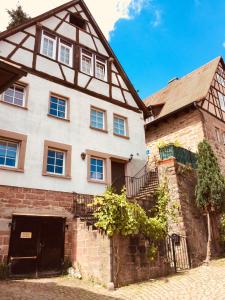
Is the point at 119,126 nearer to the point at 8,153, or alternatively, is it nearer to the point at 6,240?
the point at 8,153

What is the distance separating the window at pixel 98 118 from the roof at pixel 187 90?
611cm

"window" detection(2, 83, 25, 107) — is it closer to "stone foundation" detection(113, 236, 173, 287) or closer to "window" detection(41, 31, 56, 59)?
"window" detection(41, 31, 56, 59)

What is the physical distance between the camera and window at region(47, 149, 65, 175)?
37.2ft

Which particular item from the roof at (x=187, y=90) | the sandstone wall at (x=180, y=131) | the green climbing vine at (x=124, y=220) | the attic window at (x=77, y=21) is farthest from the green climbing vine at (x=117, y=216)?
the attic window at (x=77, y=21)

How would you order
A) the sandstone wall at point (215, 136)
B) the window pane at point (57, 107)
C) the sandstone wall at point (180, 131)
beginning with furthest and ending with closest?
the sandstone wall at point (215, 136), the sandstone wall at point (180, 131), the window pane at point (57, 107)

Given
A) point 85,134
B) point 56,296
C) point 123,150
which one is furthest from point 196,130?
point 56,296

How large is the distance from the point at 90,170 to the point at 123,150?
2589 millimetres

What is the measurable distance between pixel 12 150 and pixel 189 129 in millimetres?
11548

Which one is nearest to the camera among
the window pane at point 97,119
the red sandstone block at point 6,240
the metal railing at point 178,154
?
the red sandstone block at point 6,240

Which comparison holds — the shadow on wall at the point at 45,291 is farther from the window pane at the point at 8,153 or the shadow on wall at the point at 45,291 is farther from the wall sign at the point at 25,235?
the window pane at the point at 8,153

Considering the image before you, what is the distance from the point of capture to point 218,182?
12.1 meters

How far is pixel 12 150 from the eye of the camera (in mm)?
10641

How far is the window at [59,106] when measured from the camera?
41.1ft

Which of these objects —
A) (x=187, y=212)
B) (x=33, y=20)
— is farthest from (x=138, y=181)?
(x=33, y=20)
